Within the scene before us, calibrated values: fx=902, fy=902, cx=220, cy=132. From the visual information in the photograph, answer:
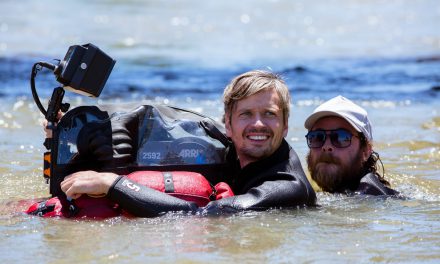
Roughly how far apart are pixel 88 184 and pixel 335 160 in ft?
6.59

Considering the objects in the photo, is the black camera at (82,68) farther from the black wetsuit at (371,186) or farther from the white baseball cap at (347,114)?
the black wetsuit at (371,186)

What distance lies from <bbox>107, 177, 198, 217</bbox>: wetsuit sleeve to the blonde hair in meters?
0.82

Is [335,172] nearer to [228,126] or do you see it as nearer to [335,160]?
[335,160]

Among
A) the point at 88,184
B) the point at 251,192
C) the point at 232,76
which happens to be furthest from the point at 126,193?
the point at 232,76

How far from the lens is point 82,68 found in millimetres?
5738

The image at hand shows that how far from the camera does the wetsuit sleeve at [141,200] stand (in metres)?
5.27

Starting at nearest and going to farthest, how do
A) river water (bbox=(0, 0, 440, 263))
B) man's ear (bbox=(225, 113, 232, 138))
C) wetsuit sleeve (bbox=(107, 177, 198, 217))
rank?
river water (bbox=(0, 0, 440, 263)) → wetsuit sleeve (bbox=(107, 177, 198, 217)) → man's ear (bbox=(225, 113, 232, 138))

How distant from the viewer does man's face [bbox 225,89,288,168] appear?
18.6ft

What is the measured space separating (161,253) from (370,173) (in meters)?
2.35

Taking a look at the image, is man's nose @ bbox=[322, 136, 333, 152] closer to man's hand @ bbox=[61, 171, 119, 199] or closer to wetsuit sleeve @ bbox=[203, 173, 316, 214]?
wetsuit sleeve @ bbox=[203, 173, 316, 214]

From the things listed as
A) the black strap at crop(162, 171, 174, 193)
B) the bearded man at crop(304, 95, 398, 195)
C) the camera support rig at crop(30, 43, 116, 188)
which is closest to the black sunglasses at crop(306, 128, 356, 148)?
the bearded man at crop(304, 95, 398, 195)

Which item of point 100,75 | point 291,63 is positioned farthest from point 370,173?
point 291,63

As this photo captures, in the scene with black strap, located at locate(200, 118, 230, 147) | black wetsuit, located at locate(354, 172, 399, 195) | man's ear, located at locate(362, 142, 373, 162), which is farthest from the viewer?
man's ear, located at locate(362, 142, 373, 162)

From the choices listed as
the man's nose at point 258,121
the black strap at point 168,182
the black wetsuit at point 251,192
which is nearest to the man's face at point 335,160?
the black wetsuit at point 251,192
